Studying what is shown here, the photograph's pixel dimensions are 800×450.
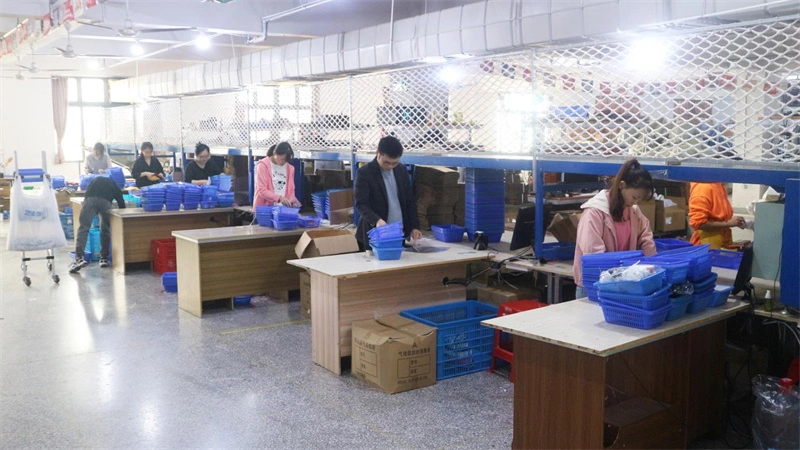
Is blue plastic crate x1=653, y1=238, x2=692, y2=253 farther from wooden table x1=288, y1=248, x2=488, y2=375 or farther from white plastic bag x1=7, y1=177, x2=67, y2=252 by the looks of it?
white plastic bag x1=7, y1=177, x2=67, y2=252

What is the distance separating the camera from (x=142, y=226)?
8844mm

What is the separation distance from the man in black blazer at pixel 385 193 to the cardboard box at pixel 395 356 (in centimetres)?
87

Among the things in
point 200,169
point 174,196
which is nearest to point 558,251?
point 174,196

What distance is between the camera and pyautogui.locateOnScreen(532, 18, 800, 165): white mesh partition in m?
3.74

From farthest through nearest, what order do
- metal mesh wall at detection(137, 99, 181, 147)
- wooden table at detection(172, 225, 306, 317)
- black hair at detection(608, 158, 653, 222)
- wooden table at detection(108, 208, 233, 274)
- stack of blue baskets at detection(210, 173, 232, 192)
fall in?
metal mesh wall at detection(137, 99, 181, 147) → stack of blue baskets at detection(210, 173, 232, 192) → wooden table at detection(108, 208, 233, 274) → wooden table at detection(172, 225, 306, 317) → black hair at detection(608, 158, 653, 222)

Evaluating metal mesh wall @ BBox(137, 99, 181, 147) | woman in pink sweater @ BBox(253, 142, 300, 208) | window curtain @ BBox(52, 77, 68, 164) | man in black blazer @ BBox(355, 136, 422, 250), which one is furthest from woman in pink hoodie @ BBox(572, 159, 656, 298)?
window curtain @ BBox(52, 77, 68, 164)

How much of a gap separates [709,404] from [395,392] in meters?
1.90

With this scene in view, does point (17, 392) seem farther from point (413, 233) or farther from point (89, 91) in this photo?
point (89, 91)

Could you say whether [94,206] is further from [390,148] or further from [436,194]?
[390,148]

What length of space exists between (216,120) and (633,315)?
7.74 metres

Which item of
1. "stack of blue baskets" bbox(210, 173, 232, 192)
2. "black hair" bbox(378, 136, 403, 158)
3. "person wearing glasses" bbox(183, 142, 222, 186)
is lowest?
"stack of blue baskets" bbox(210, 173, 232, 192)

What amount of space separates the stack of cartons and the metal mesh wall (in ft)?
17.9

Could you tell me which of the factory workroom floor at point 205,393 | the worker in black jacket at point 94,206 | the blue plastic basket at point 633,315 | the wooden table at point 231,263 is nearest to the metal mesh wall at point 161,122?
the worker in black jacket at point 94,206

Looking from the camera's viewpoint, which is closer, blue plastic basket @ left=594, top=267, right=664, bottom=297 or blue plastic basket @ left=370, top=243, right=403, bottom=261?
blue plastic basket @ left=594, top=267, right=664, bottom=297
